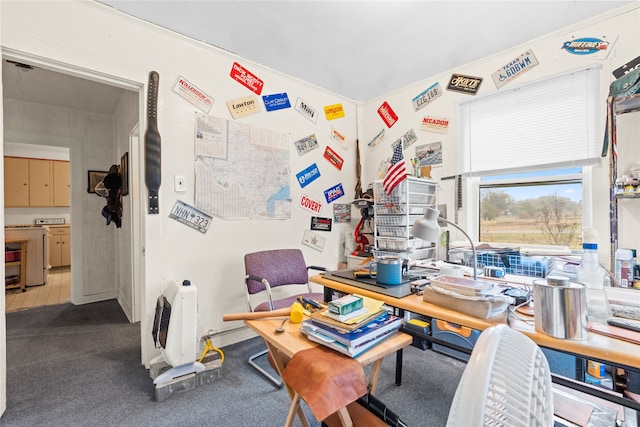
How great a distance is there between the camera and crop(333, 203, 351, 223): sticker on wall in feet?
10.9

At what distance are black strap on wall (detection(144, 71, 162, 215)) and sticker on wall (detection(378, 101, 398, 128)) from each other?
7.54ft

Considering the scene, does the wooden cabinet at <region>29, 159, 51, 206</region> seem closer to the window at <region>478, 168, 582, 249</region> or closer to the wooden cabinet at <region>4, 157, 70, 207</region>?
the wooden cabinet at <region>4, 157, 70, 207</region>

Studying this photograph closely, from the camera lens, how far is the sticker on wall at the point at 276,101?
8.86ft

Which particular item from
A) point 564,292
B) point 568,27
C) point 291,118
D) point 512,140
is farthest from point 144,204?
point 568,27

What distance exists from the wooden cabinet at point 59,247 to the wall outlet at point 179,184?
5.04 meters

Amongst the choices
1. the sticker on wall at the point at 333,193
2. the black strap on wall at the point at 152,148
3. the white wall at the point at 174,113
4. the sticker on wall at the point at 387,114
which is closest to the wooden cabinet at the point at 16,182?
the white wall at the point at 174,113

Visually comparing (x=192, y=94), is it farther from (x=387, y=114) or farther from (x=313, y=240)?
(x=387, y=114)

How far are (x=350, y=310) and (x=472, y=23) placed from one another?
7.48ft

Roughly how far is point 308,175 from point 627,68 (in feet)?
8.32

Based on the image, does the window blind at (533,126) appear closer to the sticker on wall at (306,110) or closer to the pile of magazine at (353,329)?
the sticker on wall at (306,110)

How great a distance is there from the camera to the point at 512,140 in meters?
2.42

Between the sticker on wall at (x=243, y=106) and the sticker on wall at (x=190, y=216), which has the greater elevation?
the sticker on wall at (x=243, y=106)

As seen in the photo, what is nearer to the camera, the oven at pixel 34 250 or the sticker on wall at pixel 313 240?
the sticker on wall at pixel 313 240

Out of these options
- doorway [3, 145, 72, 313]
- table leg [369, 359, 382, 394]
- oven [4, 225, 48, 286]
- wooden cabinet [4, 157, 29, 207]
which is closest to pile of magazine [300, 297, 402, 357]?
table leg [369, 359, 382, 394]
